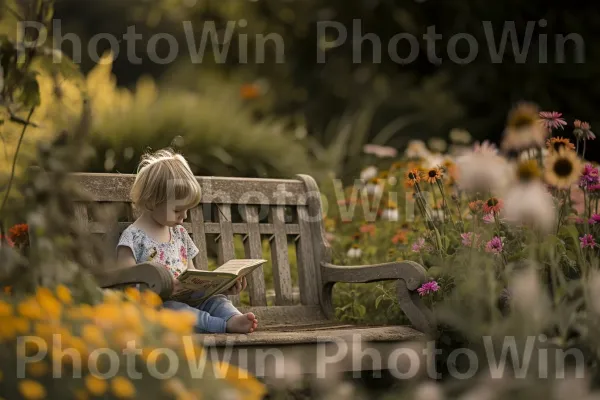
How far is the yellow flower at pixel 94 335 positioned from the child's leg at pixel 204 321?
1.10m

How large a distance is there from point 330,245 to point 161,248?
58.8 inches

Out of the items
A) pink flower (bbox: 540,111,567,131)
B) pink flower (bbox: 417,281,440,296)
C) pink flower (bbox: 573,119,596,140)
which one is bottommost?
pink flower (bbox: 417,281,440,296)

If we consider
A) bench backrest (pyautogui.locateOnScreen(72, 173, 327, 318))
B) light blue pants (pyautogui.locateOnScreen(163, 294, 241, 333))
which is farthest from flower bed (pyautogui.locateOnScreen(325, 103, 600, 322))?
light blue pants (pyautogui.locateOnScreen(163, 294, 241, 333))

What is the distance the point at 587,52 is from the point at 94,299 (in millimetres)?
8103

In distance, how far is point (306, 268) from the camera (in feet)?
14.2

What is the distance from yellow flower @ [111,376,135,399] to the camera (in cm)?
222

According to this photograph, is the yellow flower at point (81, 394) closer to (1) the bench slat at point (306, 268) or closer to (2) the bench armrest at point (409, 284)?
(2) the bench armrest at point (409, 284)

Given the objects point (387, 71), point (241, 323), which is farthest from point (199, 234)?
point (387, 71)

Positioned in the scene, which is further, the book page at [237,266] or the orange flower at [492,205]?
the orange flower at [492,205]

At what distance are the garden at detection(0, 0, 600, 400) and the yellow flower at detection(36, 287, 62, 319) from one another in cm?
1

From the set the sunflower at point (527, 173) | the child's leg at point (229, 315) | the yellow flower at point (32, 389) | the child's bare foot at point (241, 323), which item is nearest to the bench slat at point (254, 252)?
the child's leg at point (229, 315)

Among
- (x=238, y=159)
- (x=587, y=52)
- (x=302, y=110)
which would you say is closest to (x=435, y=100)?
(x=302, y=110)

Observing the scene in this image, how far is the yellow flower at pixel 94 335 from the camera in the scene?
2.41 metres

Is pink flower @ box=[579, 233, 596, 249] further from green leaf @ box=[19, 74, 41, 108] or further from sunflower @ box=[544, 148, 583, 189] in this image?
green leaf @ box=[19, 74, 41, 108]
